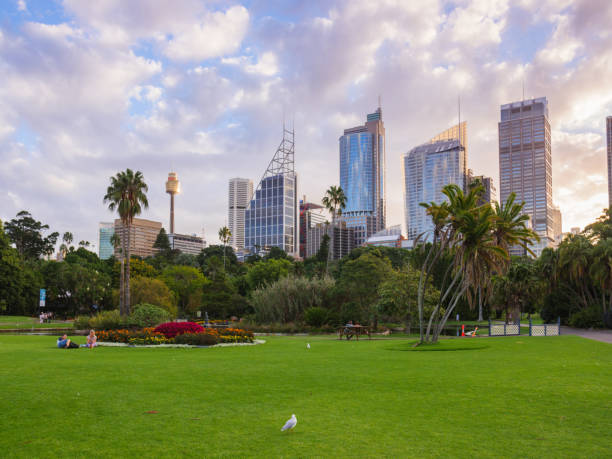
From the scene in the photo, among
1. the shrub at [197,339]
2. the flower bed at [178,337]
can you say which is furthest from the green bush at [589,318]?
the shrub at [197,339]

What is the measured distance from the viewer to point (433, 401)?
9.17 m

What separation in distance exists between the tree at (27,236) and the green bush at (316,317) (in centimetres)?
7455

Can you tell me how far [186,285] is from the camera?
71500 millimetres

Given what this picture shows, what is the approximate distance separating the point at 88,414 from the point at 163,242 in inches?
5077

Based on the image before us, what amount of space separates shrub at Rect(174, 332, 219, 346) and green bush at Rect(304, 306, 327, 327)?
18.2 meters

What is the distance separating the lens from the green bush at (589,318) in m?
40.5

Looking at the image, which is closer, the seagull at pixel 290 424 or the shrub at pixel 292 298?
the seagull at pixel 290 424

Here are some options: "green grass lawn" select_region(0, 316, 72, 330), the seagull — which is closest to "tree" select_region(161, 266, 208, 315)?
"green grass lawn" select_region(0, 316, 72, 330)

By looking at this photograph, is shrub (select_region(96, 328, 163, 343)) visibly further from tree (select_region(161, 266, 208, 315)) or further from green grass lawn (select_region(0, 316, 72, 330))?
tree (select_region(161, 266, 208, 315))

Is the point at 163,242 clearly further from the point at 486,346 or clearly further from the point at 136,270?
the point at 486,346

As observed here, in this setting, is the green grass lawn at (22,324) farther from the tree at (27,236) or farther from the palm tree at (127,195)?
the tree at (27,236)

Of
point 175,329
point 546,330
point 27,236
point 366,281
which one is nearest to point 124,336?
point 175,329

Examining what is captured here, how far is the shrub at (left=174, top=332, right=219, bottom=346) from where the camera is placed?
24.8 m

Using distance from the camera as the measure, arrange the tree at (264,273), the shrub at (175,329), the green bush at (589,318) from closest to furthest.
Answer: the shrub at (175,329)
the green bush at (589,318)
the tree at (264,273)
